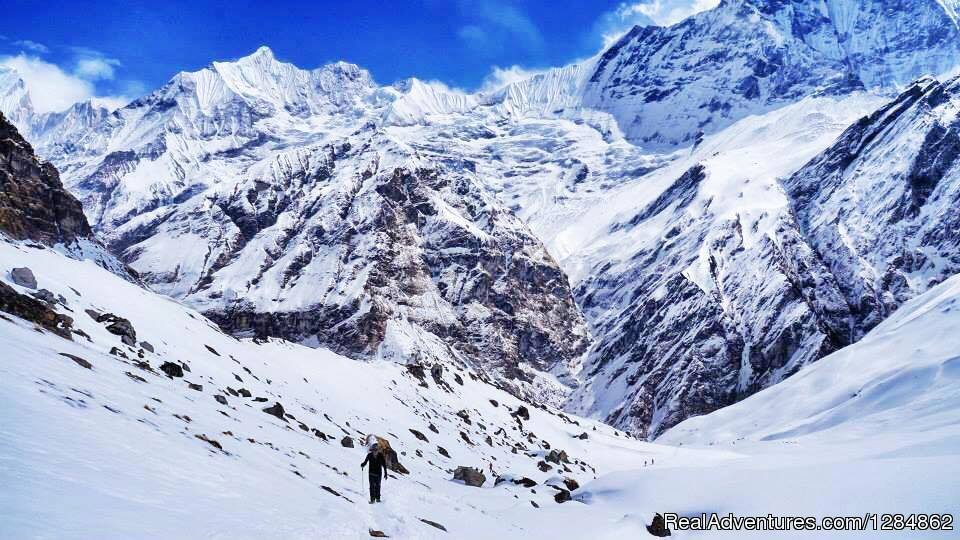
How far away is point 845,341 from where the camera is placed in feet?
651

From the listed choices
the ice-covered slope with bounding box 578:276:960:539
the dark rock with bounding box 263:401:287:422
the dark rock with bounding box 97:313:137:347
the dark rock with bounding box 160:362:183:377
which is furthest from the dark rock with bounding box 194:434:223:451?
the dark rock with bounding box 97:313:137:347

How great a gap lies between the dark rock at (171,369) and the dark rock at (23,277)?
6596mm

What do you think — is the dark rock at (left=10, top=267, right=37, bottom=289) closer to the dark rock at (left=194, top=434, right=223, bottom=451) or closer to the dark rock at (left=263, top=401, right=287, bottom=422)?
the dark rock at (left=263, top=401, right=287, bottom=422)

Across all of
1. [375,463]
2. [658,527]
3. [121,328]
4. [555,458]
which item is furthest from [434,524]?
[555,458]

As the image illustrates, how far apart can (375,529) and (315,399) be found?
24087 millimetres

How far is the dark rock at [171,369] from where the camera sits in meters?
24.1

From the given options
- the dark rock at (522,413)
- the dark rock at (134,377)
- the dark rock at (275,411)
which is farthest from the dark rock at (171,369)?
the dark rock at (522,413)

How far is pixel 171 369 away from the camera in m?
24.3

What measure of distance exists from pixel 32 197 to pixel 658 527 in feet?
461

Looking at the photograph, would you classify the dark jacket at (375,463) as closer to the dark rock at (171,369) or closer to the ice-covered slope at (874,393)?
the dark rock at (171,369)

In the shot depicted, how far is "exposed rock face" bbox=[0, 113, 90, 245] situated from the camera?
4653 inches

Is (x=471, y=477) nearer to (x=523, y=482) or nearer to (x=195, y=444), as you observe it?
Answer: (x=523, y=482)

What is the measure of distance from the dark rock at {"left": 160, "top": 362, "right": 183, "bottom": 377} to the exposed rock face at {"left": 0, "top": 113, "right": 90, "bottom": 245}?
107 m

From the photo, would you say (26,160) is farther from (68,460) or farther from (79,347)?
(68,460)
